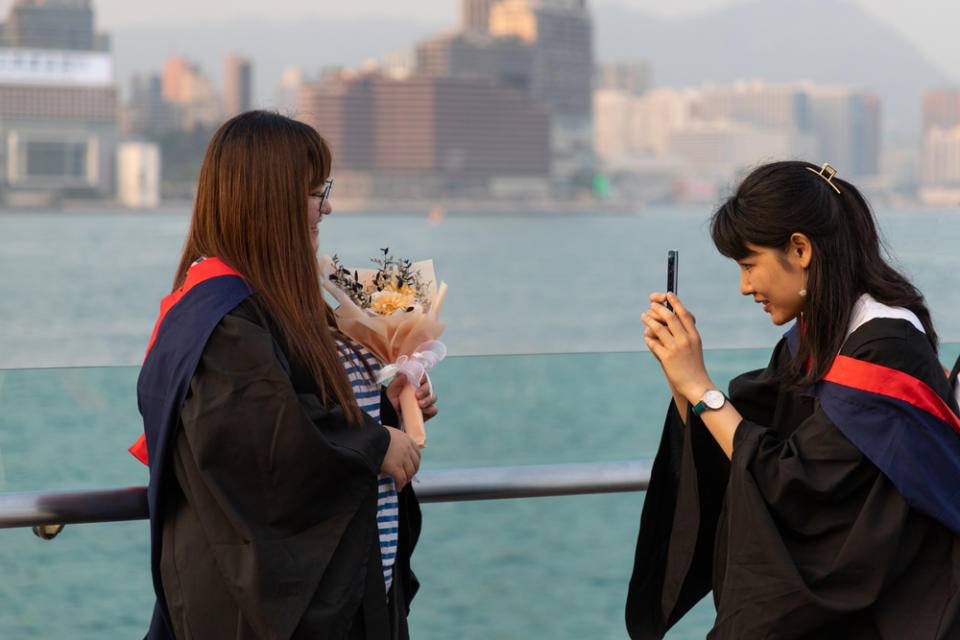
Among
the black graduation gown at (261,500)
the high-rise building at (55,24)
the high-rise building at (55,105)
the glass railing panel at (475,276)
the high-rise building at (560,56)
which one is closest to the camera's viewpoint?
the black graduation gown at (261,500)

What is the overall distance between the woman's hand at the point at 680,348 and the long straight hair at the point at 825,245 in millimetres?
168

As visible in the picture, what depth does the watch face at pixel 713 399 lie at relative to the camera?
1979mm

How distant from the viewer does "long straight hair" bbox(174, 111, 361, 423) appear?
76.0 inches

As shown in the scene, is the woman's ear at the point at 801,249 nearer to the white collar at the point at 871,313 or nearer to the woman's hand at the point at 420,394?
the white collar at the point at 871,313

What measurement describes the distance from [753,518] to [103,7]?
75.7 m

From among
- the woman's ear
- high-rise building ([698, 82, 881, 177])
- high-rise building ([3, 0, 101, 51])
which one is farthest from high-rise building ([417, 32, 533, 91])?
the woman's ear

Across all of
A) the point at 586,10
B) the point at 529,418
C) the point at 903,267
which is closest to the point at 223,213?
the point at 903,267

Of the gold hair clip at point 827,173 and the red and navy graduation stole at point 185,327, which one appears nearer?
the red and navy graduation stole at point 185,327

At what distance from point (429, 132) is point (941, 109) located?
108 feet

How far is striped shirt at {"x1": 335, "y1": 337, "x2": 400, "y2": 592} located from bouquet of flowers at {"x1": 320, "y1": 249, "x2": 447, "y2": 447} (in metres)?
0.04

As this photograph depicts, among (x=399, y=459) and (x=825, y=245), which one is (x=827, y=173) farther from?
(x=399, y=459)

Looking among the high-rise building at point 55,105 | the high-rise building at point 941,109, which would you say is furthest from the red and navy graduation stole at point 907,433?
the high-rise building at point 941,109

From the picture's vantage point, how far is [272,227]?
1.95 m

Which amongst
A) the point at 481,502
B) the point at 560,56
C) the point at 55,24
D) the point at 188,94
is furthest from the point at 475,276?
the point at 481,502
